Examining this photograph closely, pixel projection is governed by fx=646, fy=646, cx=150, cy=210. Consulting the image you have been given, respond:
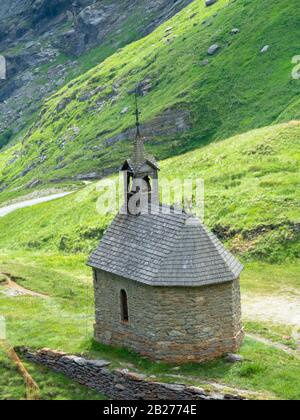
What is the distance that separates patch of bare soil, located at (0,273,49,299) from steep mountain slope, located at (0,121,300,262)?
11120 mm

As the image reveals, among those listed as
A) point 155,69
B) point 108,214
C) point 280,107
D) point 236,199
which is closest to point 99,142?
point 155,69

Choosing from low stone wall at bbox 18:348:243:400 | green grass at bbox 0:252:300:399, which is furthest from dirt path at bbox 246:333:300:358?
low stone wall at bbox 18:348:243:400

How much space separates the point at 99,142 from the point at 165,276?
86037mm

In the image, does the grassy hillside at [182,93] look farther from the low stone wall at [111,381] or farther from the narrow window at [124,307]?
the low stone wall at [111,381]

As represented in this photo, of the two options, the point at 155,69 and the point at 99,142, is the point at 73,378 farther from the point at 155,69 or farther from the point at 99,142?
the point at 155,69

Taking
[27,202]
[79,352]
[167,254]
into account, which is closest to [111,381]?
[79,352]

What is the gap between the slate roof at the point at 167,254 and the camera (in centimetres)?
2820

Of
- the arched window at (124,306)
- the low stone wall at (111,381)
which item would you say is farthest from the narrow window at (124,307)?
the low stone wall at (111,381)

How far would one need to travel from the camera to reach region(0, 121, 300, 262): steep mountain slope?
48406mm

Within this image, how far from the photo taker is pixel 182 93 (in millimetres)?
103438

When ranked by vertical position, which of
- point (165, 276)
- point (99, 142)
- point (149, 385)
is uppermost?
Result: point (165, 276)

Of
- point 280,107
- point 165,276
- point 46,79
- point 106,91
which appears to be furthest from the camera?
point 46,79

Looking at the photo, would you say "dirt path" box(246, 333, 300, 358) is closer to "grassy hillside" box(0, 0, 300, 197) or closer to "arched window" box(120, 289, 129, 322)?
"arched window" box(120, 289, 129, 322)

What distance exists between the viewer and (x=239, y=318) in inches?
1185
